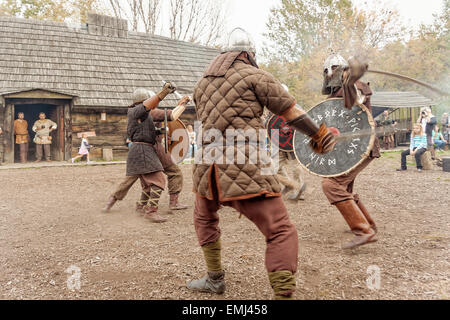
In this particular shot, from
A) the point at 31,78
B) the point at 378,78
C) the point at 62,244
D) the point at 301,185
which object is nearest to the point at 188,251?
the point at 62,244

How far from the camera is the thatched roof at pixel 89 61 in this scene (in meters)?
11.2

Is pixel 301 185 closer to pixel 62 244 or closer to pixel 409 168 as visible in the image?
pixel 62 244

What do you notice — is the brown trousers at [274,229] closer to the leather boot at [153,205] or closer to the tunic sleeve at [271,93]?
the tunic sleeve at [271,93]

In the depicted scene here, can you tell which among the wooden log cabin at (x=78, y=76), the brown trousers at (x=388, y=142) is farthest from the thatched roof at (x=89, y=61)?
the brown trousers at (x=388, y=142)

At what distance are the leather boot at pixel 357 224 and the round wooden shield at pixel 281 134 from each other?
1606mm

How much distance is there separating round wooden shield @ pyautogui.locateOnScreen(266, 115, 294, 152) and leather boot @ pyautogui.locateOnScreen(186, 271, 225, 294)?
2502mm

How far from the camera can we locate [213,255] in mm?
2213

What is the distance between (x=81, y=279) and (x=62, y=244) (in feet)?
3.21

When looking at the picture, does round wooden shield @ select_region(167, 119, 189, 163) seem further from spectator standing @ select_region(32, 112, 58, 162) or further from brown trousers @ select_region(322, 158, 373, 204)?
spectator standing @ select_region(32, 112, 58, 162)

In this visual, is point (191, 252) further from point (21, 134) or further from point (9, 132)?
point (21, 134)

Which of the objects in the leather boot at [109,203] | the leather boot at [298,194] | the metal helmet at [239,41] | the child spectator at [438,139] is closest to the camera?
the metal helmet at [239,41]

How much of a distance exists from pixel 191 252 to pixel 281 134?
209cm

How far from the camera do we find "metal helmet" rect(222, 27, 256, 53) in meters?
2.09

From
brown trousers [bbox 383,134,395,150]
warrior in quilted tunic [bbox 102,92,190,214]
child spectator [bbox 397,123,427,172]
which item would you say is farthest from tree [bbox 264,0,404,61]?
warrior in quilted tunic [bbox 102,92,190,214]
